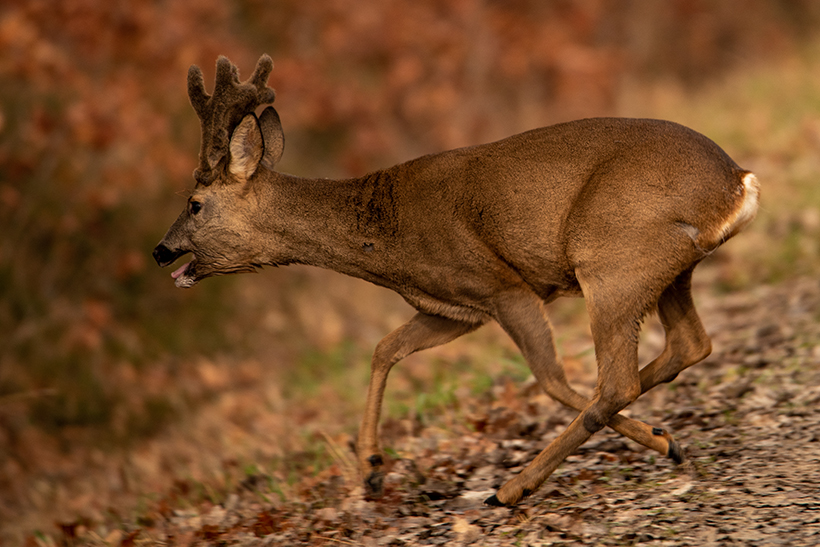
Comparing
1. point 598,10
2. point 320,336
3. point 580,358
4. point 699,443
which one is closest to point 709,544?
point 699,443

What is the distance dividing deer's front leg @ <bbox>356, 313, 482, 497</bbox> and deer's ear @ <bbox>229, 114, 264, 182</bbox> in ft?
4.32

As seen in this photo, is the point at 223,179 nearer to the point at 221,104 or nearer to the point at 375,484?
the point at 221,104

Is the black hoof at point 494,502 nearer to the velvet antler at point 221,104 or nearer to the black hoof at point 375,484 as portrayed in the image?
the black hoof at point 375,484

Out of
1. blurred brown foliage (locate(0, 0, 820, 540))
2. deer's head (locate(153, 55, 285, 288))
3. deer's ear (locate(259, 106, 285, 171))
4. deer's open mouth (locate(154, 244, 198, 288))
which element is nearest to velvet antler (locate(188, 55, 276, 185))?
deer's head (locate(153, 55, 285, 288))

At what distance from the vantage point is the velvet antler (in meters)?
5.37

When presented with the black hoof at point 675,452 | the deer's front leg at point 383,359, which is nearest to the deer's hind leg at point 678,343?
the black hoof at point 675,452

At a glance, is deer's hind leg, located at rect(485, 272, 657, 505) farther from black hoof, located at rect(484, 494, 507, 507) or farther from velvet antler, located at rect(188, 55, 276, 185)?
velvet antler, located at rect(188, 55, 276, 185)

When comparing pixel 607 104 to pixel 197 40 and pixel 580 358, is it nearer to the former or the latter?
pixel 197 40

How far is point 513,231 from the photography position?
16.9 ft

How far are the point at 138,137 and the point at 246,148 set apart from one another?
18.8 ft

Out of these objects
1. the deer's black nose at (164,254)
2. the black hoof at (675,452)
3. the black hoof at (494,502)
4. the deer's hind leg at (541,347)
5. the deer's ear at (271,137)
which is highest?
the deer's ear at (271,137)

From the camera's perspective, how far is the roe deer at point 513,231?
486cm

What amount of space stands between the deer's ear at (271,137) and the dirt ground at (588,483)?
2.04m

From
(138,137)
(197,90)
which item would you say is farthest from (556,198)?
(138,137)
